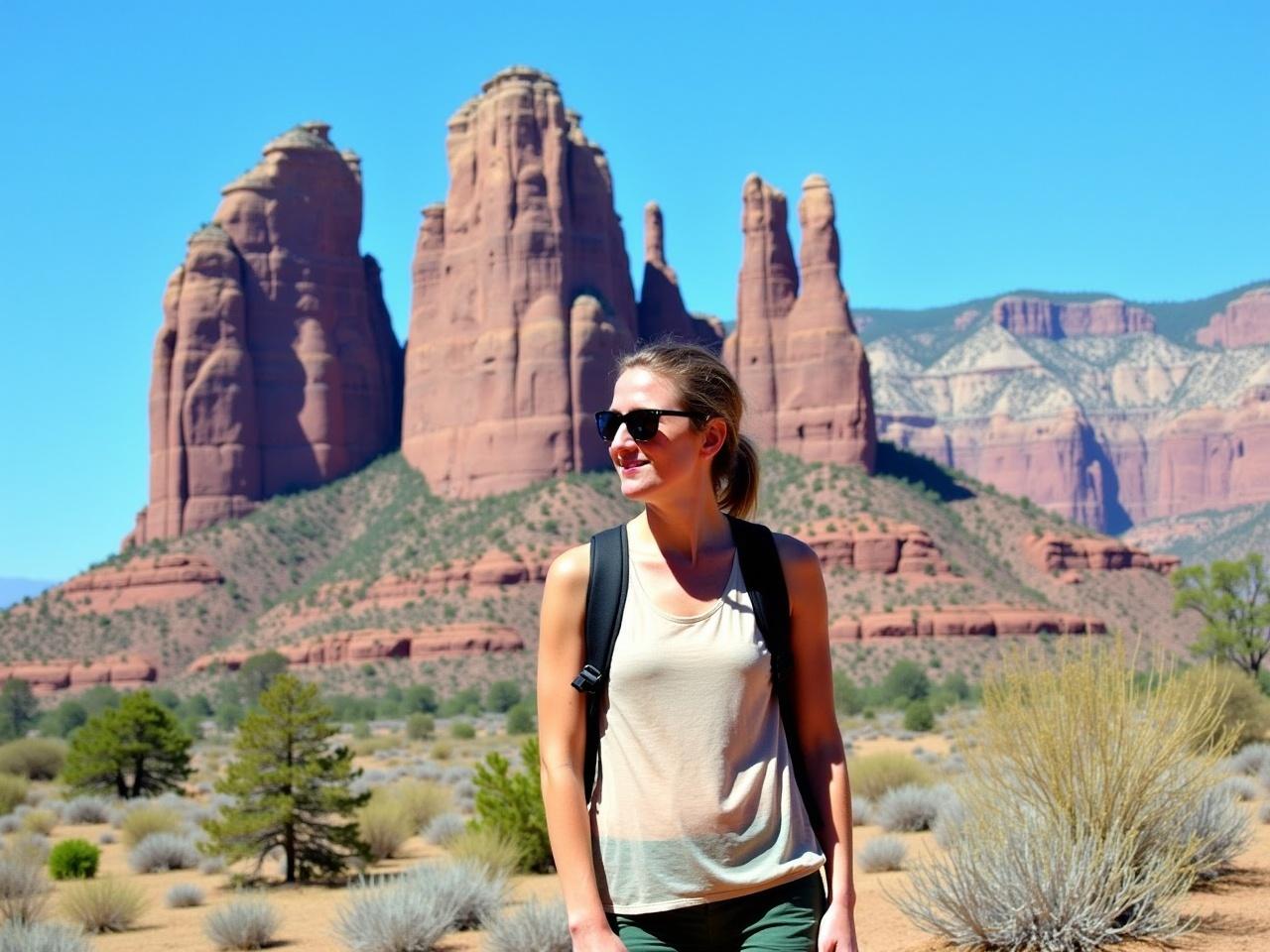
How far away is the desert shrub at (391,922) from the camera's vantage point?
13.9 m

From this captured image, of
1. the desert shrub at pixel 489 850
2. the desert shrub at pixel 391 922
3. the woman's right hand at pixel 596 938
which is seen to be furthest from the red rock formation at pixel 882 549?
the woman's right hand at pixel 596 938

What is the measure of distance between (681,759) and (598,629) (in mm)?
434

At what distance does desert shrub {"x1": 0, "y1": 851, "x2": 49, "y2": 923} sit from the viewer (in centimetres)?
1692

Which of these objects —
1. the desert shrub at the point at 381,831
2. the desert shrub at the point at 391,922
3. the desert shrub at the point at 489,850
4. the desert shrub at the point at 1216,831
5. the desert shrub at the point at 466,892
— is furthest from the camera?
the desert shrub at the point at 381,831

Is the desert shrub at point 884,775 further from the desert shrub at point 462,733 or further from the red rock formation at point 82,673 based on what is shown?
the red rock formation at point 82,673

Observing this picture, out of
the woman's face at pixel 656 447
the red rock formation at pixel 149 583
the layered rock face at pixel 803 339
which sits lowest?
the woman's face at pixel 656 447

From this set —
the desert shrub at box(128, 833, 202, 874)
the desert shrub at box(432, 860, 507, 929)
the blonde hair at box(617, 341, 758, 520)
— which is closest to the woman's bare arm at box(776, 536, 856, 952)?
the blonde hair at box(617, 341, 758, 520)

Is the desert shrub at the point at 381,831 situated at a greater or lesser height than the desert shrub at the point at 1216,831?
lesser

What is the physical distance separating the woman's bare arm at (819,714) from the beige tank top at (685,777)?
0.44ft

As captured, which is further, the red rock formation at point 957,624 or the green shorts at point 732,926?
the red rock formation at point 957,624

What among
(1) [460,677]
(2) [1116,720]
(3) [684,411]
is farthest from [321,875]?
(1) [460,677]

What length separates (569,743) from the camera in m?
4.65

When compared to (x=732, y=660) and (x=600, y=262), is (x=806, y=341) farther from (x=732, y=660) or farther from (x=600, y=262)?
(x=732, y=660)

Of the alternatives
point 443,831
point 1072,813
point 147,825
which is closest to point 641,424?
point 1072,813
